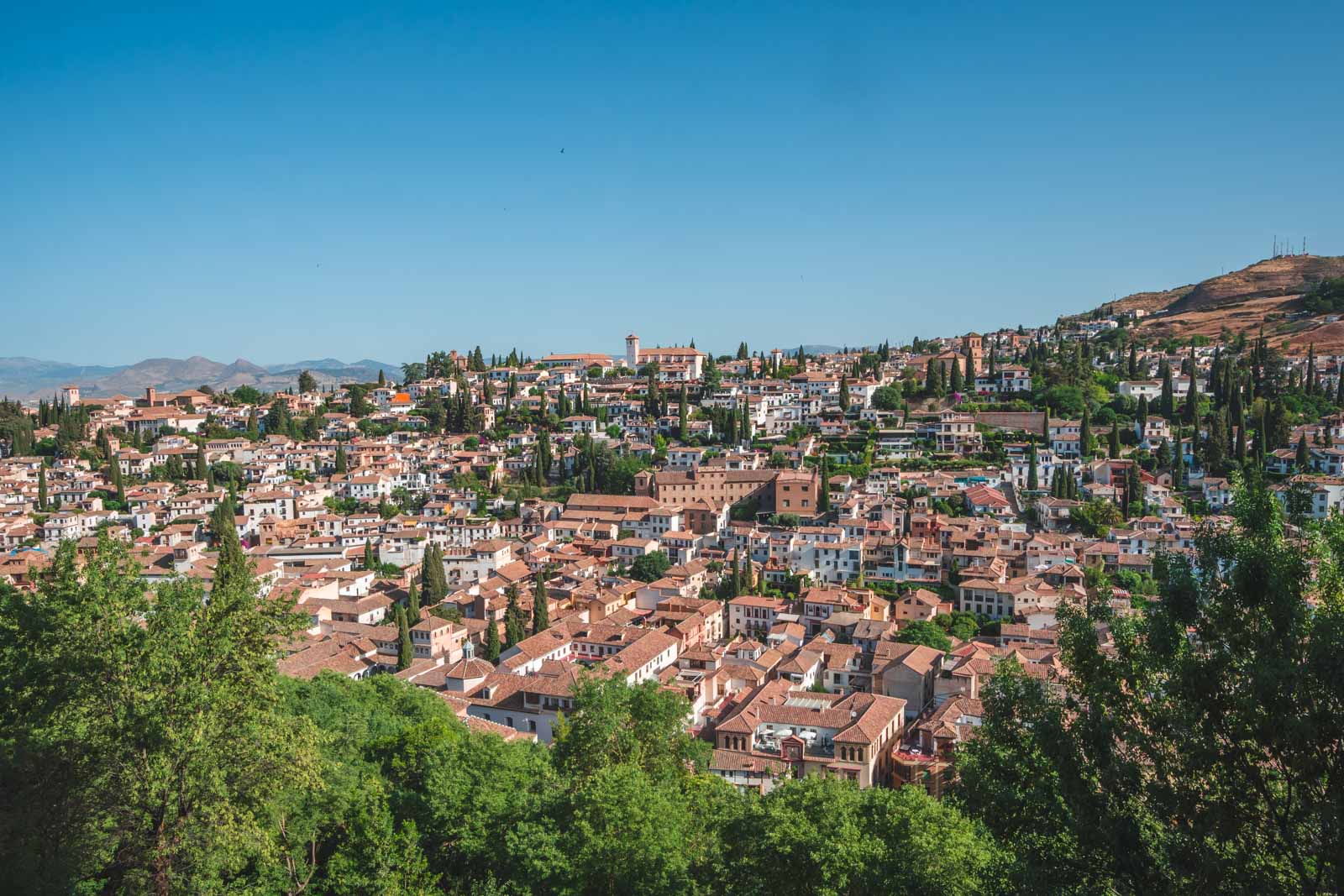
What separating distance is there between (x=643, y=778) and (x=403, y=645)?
873 inches

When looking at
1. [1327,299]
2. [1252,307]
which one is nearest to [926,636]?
[1327,299]

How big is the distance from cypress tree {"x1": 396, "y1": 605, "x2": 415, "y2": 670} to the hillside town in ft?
0.59

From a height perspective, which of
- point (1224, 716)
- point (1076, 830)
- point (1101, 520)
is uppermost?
point (1224, 716)

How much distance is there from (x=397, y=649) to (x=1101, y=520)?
35.8 metres

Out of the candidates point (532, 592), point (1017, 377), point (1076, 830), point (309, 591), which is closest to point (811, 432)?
point (1017, 377)

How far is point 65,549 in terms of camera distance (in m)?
11.5

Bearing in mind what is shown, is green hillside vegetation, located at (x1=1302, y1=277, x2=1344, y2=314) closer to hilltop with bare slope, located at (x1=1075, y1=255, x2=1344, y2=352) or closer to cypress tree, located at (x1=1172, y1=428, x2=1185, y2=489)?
hilltop with bare slope, located at (x1=1075, y1=255, x2=1344, y2=352)

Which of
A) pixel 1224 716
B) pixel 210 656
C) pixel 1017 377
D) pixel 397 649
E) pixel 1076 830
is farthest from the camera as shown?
pixel 1017 377

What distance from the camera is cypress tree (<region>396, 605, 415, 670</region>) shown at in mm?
34500

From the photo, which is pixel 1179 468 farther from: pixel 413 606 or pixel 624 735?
pixel 624 735

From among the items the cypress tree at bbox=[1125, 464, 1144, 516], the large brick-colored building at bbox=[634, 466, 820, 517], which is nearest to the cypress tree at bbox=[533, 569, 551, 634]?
the large brick-colored building at bbox=[634, 466, 820, 517]

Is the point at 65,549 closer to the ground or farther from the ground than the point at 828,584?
farther from the ground

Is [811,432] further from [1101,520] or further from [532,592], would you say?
[532,592]

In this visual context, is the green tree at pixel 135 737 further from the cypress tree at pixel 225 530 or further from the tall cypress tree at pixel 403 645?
the tall cypress tree at pixel 403 645
